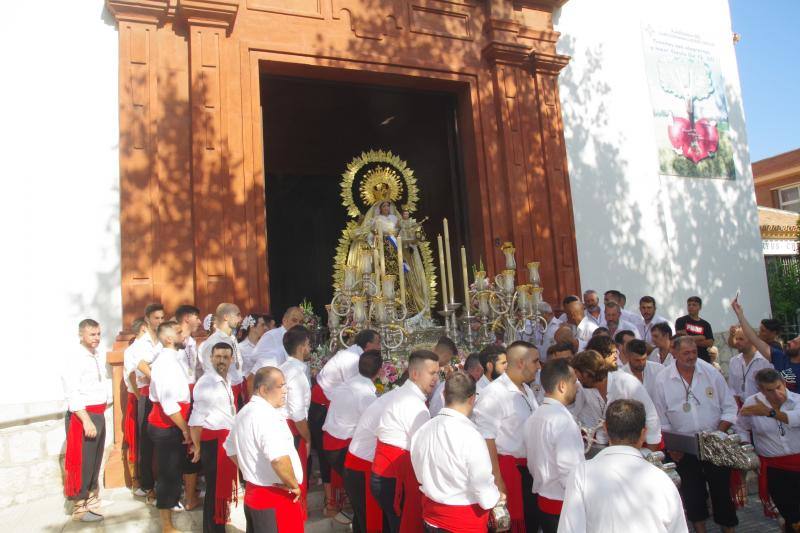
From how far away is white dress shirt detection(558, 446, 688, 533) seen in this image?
2.45 meters

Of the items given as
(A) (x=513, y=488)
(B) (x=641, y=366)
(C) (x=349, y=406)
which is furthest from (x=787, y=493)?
(C) (x=349, y=406)

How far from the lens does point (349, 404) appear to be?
491cm

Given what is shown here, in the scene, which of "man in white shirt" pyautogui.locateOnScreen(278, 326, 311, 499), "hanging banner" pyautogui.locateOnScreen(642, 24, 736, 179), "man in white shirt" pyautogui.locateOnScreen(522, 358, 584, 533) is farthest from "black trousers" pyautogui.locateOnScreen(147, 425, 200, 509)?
"hanging banner" pyautogui.locateOnScreen(642, 24, 736, 179)

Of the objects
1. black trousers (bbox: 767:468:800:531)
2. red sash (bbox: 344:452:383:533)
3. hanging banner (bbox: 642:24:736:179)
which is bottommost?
black trousers (bbox: 767:468:800:531)

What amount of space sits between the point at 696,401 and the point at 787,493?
943mm

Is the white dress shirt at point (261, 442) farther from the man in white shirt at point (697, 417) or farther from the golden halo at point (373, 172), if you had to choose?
the golden halo at point (373, 172)

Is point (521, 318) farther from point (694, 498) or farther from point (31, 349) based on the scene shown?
point (31, 349)

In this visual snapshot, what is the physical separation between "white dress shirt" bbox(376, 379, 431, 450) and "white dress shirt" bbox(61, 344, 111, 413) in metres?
2.85

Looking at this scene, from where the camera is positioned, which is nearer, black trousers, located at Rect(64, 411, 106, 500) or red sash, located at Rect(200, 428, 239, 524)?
red sash, located at Rect(200, 428, 239, 524)

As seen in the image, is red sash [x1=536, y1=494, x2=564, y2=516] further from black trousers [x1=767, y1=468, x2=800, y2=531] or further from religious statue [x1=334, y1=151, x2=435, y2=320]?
religious statue [x1=334, y1=151, x2=435, y2=320]

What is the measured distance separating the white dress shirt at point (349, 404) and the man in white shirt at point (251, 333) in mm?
1833

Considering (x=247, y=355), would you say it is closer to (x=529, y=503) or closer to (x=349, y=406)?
(x=349, y=406)

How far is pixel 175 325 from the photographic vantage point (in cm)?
531

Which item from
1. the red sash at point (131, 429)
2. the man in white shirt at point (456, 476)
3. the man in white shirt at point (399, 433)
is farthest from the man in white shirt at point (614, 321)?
the red sash at point (131, 429)
